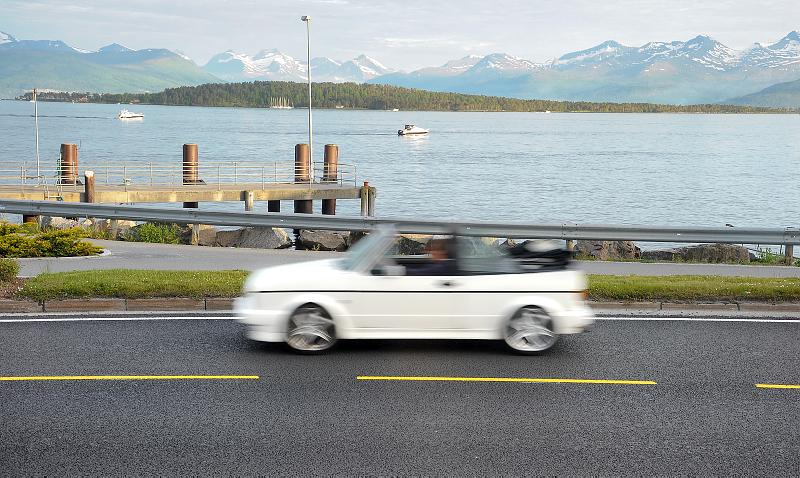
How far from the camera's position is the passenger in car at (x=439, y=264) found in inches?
392

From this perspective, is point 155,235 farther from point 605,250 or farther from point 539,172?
point 539,172

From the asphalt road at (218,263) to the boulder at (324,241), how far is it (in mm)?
4347

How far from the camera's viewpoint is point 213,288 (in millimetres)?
13188

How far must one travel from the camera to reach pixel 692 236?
20438 millimetres

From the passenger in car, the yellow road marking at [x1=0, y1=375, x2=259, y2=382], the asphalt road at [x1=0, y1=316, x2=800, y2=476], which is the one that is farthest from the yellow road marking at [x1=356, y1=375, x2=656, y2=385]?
the passenger in car

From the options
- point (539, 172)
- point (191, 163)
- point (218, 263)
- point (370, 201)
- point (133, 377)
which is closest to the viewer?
point (133, 377)

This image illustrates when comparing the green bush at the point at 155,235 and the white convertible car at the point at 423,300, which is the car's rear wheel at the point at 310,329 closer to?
the white convertible car at the point at 423,300

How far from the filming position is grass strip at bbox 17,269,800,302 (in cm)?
1287

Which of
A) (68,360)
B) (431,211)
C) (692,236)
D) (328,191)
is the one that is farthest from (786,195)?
(68,360)

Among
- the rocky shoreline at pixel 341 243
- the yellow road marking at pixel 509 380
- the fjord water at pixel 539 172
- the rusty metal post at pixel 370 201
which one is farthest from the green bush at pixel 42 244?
the fjord water at pixel 539 172

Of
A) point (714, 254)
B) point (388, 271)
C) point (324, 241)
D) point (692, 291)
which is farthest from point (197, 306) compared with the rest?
point (714, 254)

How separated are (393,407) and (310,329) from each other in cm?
217

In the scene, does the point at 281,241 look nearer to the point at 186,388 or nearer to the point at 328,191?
the point at 328,191

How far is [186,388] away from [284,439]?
187 centimetres
